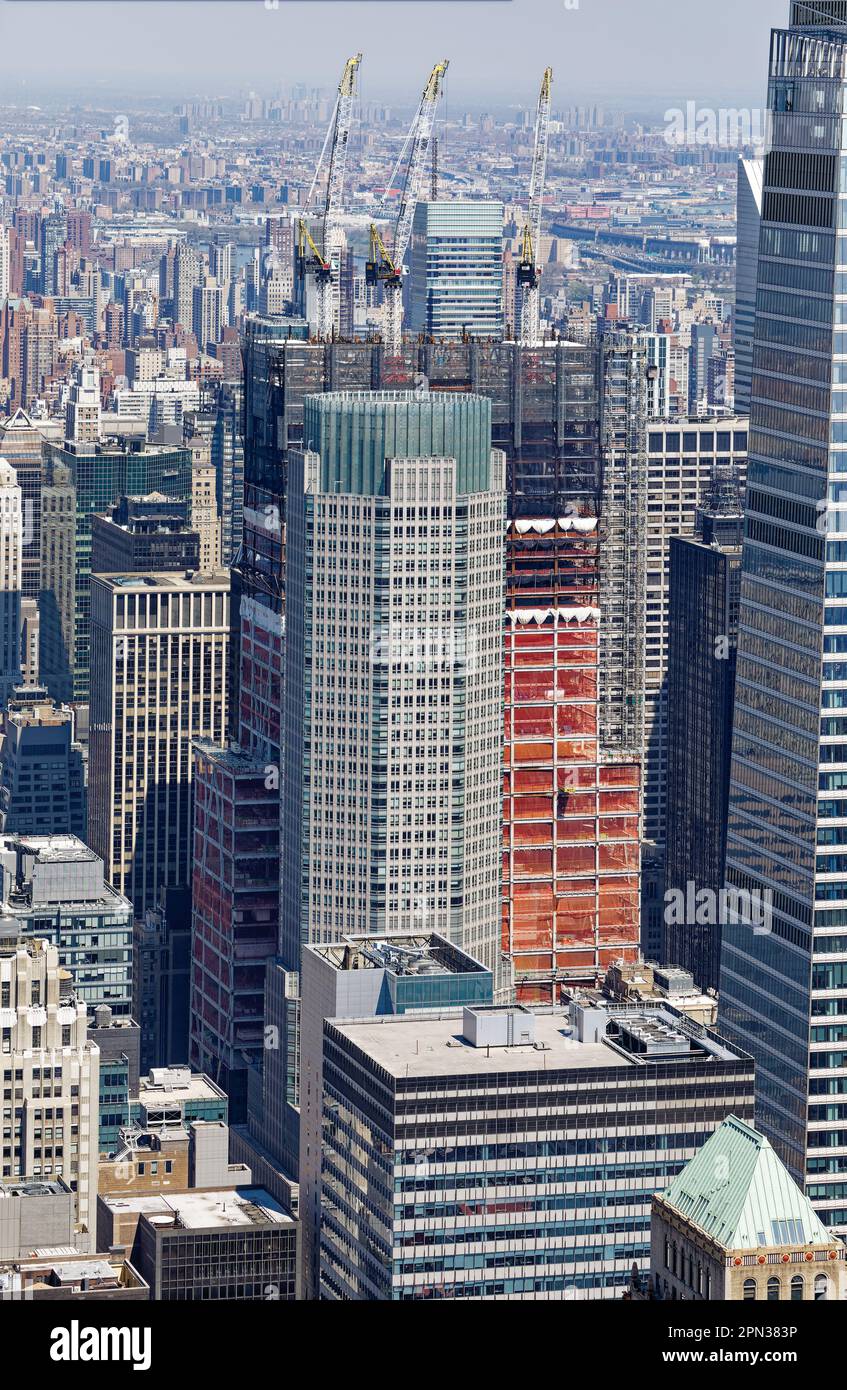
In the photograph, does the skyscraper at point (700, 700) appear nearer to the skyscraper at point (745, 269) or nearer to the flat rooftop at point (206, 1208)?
the skyscraper at point (745, 269)

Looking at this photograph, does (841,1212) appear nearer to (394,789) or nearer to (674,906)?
(394,789)

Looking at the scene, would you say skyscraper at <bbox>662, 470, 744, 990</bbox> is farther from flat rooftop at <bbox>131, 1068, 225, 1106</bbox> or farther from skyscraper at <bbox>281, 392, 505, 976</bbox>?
flat rooftop at <bbox>131, 1068, 225, 1106</bbox>

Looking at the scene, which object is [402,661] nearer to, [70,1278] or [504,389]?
[504,389]

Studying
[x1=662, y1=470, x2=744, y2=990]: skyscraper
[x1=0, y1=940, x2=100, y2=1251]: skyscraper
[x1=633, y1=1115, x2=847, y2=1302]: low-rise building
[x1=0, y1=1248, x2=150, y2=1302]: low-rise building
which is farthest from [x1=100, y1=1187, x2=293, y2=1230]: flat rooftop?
[x1=662, y1=470, x2=744, y2=990]: skyscraper
